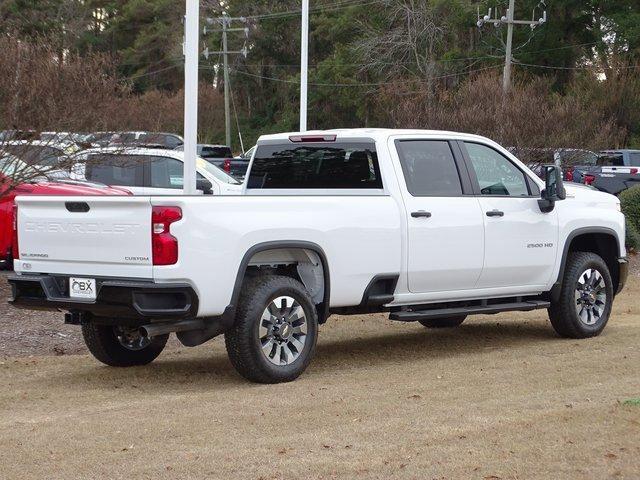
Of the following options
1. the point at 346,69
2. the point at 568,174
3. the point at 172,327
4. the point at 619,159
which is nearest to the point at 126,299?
the point at 172,327

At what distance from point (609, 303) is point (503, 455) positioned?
5357 millimetres

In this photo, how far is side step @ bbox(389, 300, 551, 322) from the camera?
9.69m

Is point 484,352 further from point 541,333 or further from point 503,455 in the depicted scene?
point 503,455

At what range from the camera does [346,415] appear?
7.48m

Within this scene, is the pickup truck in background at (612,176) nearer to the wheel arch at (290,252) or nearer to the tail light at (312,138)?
the tail light at (312,138)

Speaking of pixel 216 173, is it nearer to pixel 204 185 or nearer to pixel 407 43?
pixel 204 185

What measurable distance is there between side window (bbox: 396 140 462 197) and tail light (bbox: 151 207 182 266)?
7.82 ft

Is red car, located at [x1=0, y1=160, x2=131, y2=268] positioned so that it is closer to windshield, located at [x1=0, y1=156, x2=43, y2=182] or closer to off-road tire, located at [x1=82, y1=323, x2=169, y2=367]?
windshield, located at [x1=0, y1=156, x2=43, y2=182]

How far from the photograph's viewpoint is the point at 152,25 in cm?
7812

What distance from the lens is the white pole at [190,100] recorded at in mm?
14531

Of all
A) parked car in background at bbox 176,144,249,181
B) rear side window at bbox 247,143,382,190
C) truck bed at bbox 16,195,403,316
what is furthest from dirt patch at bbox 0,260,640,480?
parked car in background at bbox 176,144,249,181

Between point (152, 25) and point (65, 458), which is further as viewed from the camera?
point (152, 25)

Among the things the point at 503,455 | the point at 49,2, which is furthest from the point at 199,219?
the point at 49,2

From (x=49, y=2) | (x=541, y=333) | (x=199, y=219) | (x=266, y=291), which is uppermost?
(x=49, y=2)
